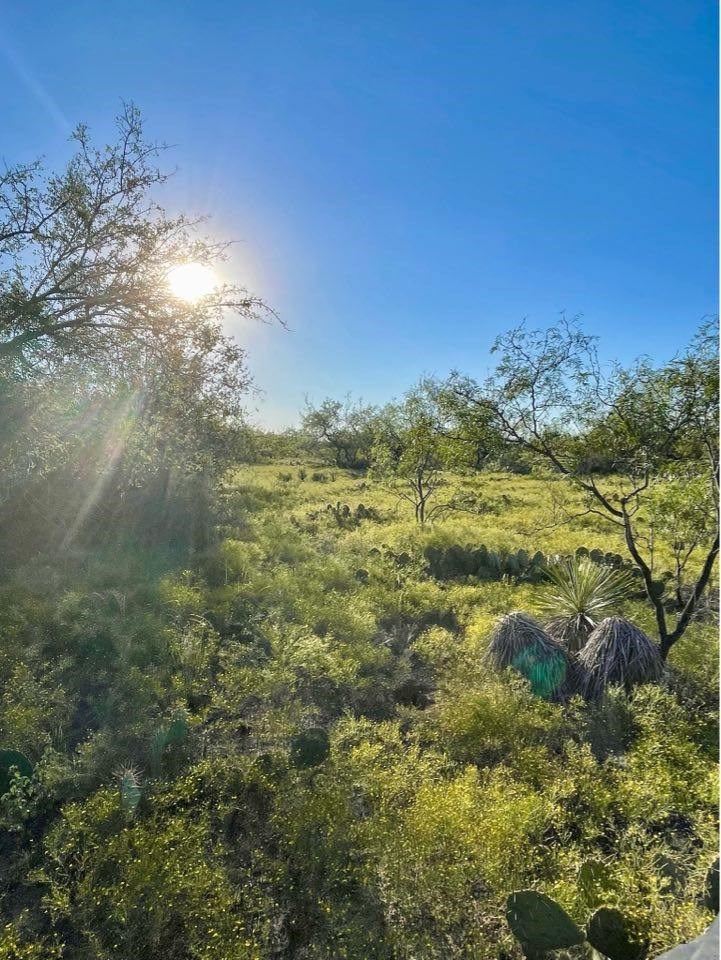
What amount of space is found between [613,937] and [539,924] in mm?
398

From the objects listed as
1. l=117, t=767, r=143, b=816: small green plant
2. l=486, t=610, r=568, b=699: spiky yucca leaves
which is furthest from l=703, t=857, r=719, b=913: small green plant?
l=117, t=767, r=143, b=816: small green plant

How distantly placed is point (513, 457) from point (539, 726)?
4028 millimetres

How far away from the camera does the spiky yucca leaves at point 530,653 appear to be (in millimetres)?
6234

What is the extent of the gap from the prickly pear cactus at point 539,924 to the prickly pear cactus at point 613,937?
0.12m

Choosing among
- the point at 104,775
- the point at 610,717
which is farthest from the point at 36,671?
the point at 610,717

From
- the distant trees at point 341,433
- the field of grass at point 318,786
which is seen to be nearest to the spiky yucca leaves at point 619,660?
the field of grass at point 318,786

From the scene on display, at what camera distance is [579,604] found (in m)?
7.34

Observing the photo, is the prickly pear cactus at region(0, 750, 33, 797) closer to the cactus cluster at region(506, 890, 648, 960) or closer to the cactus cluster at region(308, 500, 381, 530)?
the cactus cluster at region(506, 890, 648, 960)

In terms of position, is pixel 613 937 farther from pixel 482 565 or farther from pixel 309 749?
pixel 482 565

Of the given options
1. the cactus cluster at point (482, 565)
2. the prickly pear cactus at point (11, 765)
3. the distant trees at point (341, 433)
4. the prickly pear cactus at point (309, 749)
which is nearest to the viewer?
the prickly pear cactus at point (11, 765)

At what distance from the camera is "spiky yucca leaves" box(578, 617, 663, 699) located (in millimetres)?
6047

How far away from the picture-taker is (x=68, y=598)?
7.68m

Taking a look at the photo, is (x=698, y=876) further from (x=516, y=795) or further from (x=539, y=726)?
(x=539, y=726)

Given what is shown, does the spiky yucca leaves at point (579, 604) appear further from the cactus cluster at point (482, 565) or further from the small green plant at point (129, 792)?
the small green plant at point (129, 792)
